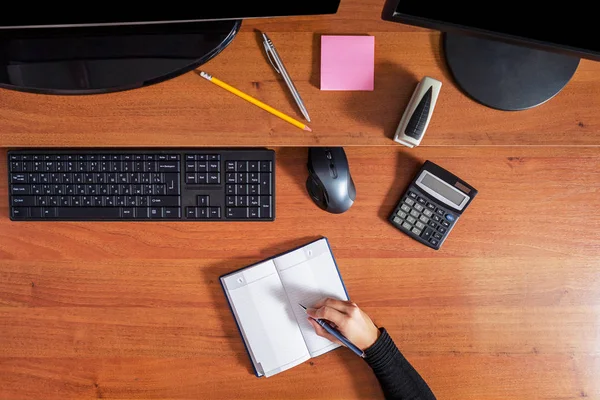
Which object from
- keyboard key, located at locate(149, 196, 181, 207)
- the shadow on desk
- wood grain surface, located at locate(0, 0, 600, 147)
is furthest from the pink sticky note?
keyboard key, located at locate(149, 196, 181, 207)

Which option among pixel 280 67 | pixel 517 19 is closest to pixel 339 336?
pixel 280 67

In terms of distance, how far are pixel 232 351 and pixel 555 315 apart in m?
0.59

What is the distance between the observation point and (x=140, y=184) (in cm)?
90

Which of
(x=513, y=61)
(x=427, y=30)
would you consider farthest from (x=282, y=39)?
(x=513, y=61)

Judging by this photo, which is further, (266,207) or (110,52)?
(266,207)

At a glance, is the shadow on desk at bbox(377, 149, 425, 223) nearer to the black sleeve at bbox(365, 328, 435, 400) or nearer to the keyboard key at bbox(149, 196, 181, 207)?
the black sleeve at bbox(365, 328, 435, 400)

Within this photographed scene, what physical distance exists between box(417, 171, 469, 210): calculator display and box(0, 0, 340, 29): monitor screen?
38cm

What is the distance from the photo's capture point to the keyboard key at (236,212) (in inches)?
36.0

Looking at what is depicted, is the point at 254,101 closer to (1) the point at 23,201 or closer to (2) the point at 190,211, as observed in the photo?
(2) the point at 190,211

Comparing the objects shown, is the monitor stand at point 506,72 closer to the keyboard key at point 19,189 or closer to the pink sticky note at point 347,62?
the pink sticky note at point 347,62

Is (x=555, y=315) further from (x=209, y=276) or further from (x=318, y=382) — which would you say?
(x=209, y=276)

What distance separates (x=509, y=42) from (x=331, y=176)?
13.7 inches

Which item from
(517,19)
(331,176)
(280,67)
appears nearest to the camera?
(517,19)

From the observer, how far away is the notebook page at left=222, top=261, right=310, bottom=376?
95 centimetres
